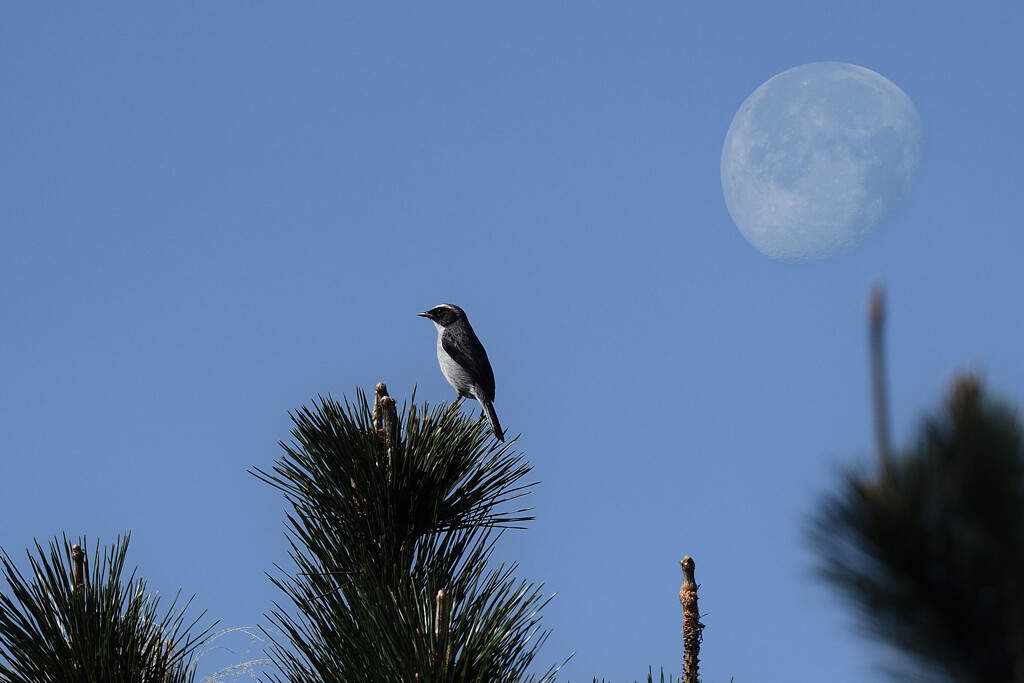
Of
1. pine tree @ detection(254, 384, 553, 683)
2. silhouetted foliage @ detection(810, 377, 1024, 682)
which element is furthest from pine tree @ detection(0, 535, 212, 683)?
silhouetted foliage @ detection(810, 377, 1024, 682)

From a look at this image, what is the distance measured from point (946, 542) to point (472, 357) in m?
7.51

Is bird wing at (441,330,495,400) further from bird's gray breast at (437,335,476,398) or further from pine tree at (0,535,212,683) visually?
pine tree at (0,535,212,683)

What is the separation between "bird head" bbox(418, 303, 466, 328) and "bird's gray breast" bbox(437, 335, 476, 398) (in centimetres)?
25

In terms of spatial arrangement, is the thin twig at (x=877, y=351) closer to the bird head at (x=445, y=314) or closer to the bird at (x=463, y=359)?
the bird at (x=463, y=359)

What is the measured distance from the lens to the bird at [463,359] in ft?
31.3

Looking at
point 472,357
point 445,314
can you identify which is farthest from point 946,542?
point 445,314

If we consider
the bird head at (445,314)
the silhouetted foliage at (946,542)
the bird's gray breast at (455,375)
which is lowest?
the silhouetted foliage at (946,542)

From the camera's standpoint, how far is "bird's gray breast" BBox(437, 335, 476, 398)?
31.6ft

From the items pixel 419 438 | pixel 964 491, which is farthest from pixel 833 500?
pixel 419 438

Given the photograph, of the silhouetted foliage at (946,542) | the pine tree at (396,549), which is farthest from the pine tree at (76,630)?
the silhouetted foliage at (946,542)

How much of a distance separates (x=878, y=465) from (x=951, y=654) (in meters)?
0.46

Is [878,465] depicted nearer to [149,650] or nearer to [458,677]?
[458,677]

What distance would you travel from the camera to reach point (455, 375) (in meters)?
9.74

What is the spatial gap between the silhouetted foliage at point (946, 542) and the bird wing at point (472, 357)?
725cm
